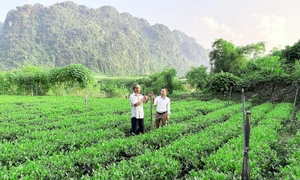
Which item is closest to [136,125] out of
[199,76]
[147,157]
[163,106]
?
[163,106]

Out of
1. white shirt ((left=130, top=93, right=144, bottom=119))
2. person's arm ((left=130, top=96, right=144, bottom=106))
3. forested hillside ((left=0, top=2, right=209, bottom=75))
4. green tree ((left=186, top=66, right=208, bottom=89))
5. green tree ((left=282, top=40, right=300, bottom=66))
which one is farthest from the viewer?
forested hillside ((left=0, top=2, right=209, bottom=75))

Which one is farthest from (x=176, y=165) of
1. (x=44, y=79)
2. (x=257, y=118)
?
(x=44, y=79)

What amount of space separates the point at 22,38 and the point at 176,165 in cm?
14910

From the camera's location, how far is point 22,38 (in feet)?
415

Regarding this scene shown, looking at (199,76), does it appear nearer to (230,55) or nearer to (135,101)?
(230,55)

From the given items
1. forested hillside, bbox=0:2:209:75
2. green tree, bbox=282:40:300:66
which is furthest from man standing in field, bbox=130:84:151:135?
forested hillside, bbox=0:2:209:75

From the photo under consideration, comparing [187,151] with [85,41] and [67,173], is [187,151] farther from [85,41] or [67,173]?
[85,41]

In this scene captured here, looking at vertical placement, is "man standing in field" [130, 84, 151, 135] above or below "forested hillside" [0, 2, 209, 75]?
below

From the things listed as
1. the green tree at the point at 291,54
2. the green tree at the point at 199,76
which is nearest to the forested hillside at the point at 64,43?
the green tree at the point at 199,76

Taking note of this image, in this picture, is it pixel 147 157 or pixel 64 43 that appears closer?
pixel 147 157

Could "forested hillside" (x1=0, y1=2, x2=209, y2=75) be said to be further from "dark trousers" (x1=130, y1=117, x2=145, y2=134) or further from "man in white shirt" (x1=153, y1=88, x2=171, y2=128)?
"dark trousers" (x1=130, y1=117, x2=145, y2=134)

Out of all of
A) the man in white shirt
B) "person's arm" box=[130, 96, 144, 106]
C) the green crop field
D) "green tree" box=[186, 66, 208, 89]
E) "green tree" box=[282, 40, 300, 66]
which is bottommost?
the green crop field

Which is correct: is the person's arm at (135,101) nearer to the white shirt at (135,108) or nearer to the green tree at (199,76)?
the white shirt at (135,108)

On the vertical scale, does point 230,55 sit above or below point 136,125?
above
